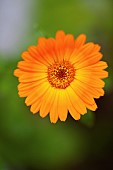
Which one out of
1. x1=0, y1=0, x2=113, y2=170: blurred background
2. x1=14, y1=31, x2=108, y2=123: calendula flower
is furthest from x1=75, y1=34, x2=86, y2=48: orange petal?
x1=0, y1=0, x2=113, y2=170: blurred background

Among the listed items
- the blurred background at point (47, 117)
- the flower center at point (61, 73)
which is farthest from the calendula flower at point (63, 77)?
the blurred background at point (47, 117)

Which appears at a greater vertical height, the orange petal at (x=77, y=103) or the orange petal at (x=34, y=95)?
the orange petal at (x=34, y=95)

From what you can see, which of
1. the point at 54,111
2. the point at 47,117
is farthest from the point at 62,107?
the point at 47,117

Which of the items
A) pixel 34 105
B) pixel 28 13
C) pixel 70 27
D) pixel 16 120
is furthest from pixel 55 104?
pixel 28 13

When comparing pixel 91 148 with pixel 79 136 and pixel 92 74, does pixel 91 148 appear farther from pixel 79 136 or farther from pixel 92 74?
pixel 92 74

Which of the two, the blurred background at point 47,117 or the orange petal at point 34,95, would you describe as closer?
the orange petal at point 34,95

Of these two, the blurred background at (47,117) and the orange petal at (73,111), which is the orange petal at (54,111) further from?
the blurred background at (47,117)

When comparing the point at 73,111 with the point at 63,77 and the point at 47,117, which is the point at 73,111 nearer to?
the point at 63,77

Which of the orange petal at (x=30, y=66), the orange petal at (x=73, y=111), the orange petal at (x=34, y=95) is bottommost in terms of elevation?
the orange petal at (x=73, y=111)

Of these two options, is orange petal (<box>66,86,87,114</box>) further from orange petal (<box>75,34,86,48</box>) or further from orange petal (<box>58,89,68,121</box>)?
orange petal (<box>75,34,86,48</box>)
